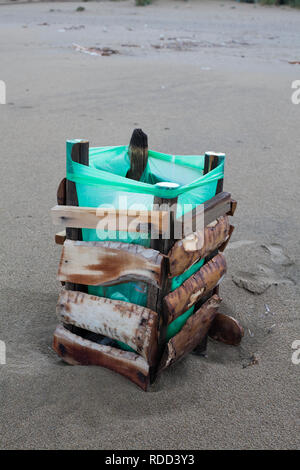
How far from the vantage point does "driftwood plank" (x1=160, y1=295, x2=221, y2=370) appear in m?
2.08

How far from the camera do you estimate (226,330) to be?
255cm

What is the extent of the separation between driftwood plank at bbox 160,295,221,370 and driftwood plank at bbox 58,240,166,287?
34 centimetres

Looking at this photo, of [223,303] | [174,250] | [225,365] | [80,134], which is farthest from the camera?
[80,134]

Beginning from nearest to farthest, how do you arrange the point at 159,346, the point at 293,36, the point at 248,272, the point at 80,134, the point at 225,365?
the point at 159,346, the point at 225,365, the point at 248,272, the point at 80,134, the point at 293,36

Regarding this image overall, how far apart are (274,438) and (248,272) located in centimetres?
150

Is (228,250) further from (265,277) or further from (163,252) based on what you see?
(163,252)

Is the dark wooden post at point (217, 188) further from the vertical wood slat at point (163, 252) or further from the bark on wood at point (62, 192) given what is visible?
the bark on wood at point (62, 192)

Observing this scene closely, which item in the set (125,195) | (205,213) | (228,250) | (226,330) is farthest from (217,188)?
(228,250)

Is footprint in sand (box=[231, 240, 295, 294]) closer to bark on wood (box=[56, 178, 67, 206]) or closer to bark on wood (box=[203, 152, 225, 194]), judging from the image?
bark on wood (box=[203, 152, 225, 194])

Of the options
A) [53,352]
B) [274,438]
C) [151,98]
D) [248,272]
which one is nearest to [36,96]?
[151,98]

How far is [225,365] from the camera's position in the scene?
2.37 metres

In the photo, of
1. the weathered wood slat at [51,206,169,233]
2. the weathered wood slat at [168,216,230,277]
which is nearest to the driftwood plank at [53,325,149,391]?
the weathered wood slat at [168,216,230,277]

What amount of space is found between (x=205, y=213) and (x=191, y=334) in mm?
552

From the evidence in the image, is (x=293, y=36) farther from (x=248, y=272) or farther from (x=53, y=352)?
(x=53, y=352)
